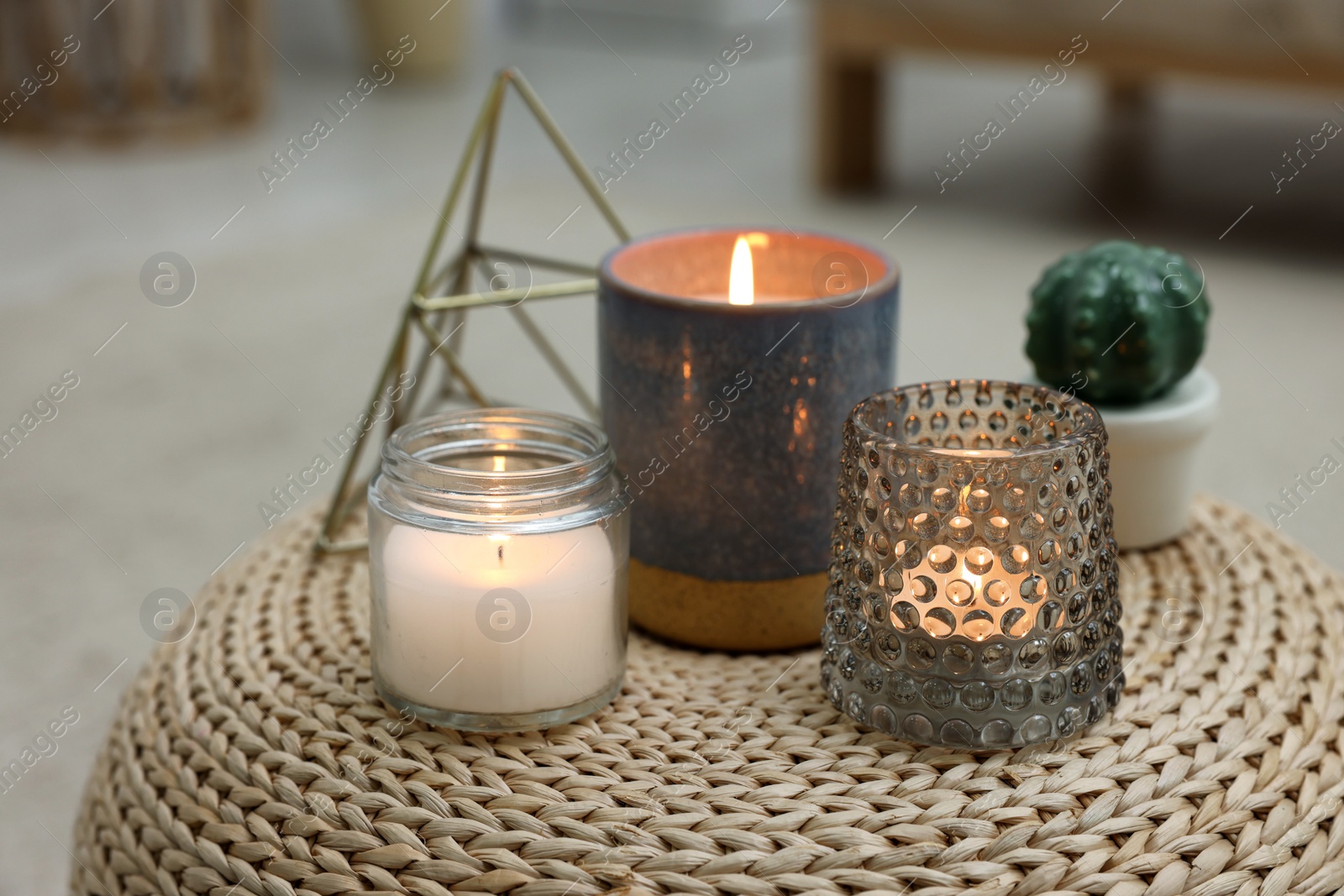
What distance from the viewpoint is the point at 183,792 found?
24.1 inches

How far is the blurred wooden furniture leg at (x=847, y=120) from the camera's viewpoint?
8.56 ft

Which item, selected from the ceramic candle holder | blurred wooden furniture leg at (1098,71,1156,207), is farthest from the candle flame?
blurred wooden furniture leg at (1098,71,1156,207)

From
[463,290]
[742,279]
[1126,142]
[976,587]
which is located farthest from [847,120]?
[976,587]

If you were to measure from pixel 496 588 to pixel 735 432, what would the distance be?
0.47 ft

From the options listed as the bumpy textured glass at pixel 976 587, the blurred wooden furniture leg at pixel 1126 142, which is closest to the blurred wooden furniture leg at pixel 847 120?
the blurred wooden furniture leg at pixel 1126 142

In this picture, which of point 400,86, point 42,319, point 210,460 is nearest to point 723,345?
point 210,460

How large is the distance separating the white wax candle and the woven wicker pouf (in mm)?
22

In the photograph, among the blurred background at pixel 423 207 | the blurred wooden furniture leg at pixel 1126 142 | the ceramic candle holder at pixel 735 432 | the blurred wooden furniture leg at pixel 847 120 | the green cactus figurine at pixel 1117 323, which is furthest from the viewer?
the blurred wooden furniture leg at pixel 1126 142

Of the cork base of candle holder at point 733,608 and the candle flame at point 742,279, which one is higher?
the candle flame at point 742,279

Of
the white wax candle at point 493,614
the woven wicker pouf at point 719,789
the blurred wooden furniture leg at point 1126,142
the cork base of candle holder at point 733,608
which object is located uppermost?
the blurred wooden furniture leg at point 1126,142

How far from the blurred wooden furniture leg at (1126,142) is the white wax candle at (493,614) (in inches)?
89.0

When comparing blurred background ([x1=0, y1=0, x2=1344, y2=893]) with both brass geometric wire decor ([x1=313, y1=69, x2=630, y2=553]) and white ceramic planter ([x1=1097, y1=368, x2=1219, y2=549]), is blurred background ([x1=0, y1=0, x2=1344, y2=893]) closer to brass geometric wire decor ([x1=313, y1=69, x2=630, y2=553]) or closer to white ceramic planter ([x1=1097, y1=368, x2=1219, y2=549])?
brass geometric wire decor ([x1=313, y1=69, x2=630, y2=553])

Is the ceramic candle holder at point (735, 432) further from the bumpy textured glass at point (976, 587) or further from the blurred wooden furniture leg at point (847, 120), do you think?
the blurred wooden furniture leg at point (847, 120)

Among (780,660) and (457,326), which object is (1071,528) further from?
(457,326)
